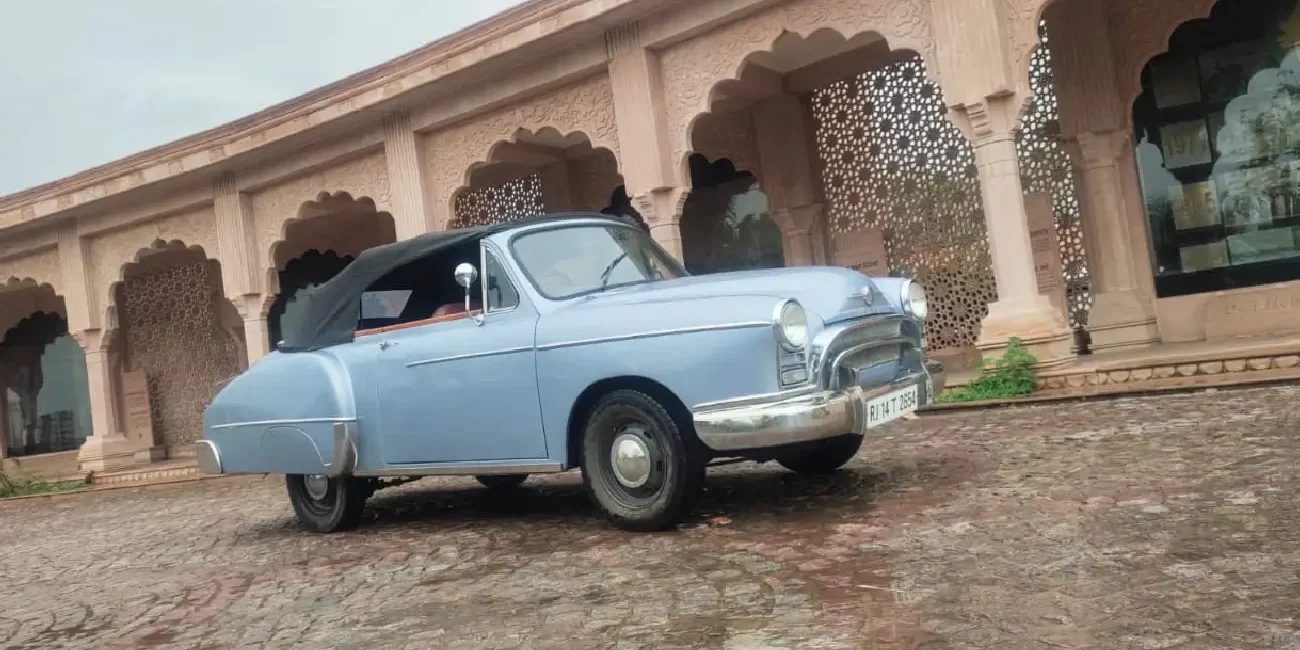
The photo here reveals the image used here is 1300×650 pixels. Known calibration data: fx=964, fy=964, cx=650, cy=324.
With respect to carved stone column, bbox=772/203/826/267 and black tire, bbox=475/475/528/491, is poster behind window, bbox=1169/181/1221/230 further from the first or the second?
black tire, bbox=475/475/528/491

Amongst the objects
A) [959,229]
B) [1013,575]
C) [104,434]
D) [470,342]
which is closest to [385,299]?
[470,342]

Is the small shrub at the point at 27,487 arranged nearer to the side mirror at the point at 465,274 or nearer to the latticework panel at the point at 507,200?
the latticework panel at the point at 507,200

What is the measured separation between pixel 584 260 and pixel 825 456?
Answer: 1.67m

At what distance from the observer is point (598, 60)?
10.1m

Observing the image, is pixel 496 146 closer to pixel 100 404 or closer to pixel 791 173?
pixel 791 173

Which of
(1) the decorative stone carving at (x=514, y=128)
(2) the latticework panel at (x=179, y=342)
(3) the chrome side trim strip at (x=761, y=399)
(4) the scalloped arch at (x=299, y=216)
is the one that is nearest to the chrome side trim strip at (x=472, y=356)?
(3) the chrome side trim strip at (x=761, y=399)

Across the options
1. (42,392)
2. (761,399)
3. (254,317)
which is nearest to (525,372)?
(761,399)

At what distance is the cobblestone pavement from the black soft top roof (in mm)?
1181

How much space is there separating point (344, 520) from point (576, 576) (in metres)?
2.58

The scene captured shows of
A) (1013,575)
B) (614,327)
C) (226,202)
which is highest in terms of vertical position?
(226,202)

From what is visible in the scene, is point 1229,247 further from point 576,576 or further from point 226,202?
point 226,202

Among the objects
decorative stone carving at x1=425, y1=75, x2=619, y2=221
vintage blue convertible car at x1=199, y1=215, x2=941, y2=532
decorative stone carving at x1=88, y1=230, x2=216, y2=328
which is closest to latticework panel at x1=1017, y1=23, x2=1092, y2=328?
decorative stone carving at x1=425, y1=75, x2=619, y2=221

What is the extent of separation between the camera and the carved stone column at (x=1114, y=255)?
9578 mm

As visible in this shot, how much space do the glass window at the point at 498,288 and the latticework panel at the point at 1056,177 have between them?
7.34 metres
